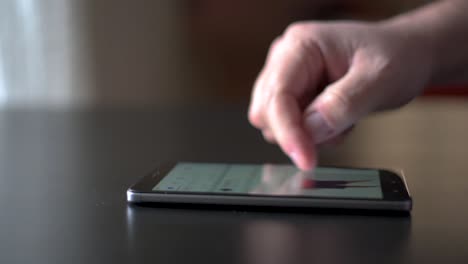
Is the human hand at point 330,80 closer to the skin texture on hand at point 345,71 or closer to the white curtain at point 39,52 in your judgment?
the skin texture on hand at point 345,71

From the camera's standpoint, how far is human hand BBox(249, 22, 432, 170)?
0.56m

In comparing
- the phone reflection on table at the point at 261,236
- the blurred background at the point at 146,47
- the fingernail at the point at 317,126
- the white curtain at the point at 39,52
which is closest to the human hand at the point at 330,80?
the fingernail at the point at 317,126

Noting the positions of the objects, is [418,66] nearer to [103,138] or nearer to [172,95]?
[103,138]

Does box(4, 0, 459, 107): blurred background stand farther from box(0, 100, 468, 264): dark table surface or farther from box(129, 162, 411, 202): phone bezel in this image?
box(129, 162, 411, 202): phone bezel

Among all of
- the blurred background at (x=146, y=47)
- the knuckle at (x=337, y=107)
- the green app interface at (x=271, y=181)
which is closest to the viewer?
the green app interface at (x=271, y=181)

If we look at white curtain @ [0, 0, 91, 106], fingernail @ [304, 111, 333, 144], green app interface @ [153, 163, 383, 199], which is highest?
fingernail @ [304, 111, 333, 144]

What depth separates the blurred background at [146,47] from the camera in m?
2.08

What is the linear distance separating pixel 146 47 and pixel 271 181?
166 cm

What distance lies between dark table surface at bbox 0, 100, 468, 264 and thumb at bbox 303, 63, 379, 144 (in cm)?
5

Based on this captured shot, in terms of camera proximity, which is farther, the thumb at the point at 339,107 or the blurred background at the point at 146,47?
the blurred background at the point at 146,47

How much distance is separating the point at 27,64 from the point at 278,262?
1.96m

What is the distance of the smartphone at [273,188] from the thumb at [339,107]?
4cm

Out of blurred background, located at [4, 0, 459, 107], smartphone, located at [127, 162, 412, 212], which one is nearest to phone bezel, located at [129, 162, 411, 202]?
smartphone, located at [127, 162, 412, 212]

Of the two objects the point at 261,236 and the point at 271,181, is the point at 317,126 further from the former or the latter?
the point at 261,236
